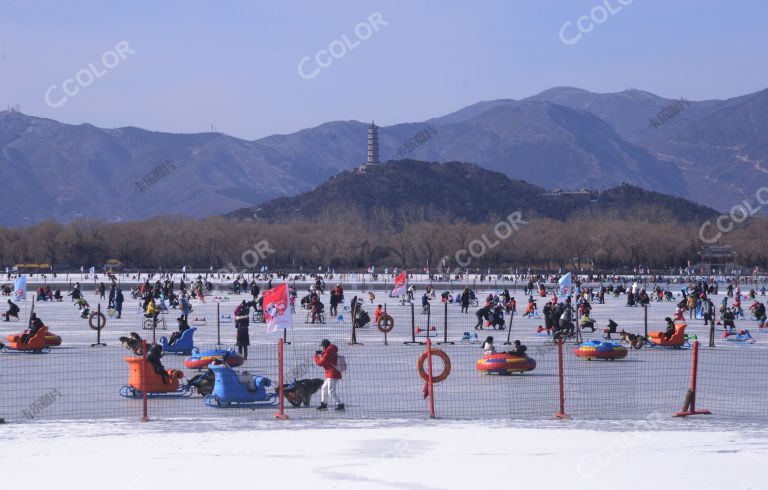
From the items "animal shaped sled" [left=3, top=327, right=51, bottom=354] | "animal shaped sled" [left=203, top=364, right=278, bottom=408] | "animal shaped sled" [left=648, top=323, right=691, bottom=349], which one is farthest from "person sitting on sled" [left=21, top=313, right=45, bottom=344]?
"animal shaped sled" [left=648, top=323, right=691, bottom=349]

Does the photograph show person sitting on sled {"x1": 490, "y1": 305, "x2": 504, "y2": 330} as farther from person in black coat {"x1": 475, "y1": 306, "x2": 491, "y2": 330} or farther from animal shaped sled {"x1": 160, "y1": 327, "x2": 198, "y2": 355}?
animal shaped sled {"x1": 160, "y1": 327, "x2": 198, "y2": 355}

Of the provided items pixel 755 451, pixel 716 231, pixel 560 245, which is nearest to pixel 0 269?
pixel 560 245

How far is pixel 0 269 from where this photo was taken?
121 metres

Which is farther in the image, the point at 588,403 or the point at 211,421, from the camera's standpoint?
the point at 588,403

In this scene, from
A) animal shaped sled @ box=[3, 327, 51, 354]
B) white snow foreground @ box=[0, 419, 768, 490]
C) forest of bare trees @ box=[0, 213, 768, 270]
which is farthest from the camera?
forest of bare trees @ box=[0, 213, 768, 270]

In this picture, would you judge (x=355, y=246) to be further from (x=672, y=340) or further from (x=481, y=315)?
(x=672, y=340)

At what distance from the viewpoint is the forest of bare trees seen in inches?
5212

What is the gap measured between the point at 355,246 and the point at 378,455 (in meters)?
133

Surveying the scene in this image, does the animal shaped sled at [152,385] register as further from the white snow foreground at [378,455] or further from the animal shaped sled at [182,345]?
the animal shaped sled at [182,345]

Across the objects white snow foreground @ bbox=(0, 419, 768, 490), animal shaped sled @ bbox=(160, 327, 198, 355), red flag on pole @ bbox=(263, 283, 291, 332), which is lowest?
white snow foreground @ bbox=(0, 419, 768, 490)

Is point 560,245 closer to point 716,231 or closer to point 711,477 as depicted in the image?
point 716,231

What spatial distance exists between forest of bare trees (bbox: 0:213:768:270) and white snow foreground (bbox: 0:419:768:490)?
4435 inches

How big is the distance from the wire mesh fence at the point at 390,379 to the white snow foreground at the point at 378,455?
131cm

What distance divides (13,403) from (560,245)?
404 feet
